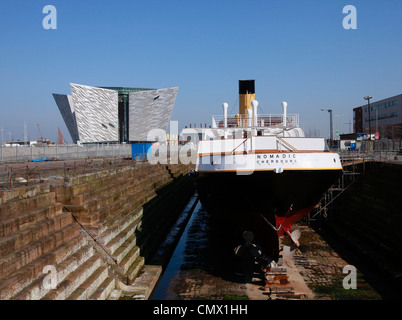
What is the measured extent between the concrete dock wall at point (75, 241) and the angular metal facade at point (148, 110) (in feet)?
222

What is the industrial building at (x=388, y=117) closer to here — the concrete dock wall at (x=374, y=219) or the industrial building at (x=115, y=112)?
the concrete dock wall at (x=374, y=219)

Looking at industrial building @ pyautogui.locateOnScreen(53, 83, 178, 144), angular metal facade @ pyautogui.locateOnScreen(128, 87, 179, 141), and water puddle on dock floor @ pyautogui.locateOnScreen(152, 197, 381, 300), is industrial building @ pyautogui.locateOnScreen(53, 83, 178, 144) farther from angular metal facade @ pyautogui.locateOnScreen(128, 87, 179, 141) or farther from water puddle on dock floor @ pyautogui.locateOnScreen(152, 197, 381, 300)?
water puddle on dock floor @ pyautogui.locateOnScreen(152, 197, 381, 300)

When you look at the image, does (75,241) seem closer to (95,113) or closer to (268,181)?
(268,181)

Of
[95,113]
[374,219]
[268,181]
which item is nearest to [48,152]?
[268,181]

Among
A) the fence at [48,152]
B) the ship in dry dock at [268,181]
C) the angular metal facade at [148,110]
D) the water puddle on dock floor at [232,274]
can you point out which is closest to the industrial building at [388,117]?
the fence at [48,152]

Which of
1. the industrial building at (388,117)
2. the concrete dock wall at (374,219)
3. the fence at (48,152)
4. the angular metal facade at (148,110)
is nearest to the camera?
the concrete dock wall at (374,219)

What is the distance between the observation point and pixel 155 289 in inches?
451

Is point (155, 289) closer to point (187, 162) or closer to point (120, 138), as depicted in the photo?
point (187, 162)

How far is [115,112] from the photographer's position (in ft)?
261

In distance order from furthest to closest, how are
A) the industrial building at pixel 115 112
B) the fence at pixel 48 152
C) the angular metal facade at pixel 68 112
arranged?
the angular metal facade at pixel 68 112
the industrial building at pixel 115 112
the fence at pixel 48 152

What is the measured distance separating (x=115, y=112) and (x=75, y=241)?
242 ft

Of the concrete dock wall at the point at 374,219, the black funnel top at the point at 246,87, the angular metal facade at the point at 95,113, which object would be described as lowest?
the concrete dock wall at the point at 374,219

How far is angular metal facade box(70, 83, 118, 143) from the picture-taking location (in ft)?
241

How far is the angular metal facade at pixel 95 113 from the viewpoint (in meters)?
73.4
